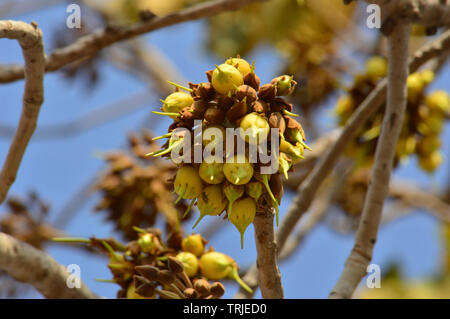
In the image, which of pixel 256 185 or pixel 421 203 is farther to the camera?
pixel 421 203

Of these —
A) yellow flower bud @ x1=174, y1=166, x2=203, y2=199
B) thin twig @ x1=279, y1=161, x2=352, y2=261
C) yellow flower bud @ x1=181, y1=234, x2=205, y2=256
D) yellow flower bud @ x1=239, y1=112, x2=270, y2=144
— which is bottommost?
yellow flower bud @ x1=174, y1=166, x2=203, y2=199

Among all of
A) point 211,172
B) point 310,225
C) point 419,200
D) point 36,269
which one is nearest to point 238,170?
point 211,172

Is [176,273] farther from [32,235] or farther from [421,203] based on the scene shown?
[421,203]

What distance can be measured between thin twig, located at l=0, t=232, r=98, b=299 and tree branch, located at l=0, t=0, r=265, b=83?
31.8 inches

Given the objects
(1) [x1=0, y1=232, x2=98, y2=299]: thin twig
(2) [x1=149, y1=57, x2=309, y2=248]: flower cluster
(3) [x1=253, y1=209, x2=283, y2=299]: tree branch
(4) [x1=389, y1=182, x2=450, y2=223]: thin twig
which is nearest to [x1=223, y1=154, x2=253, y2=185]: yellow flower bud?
(2) [x1=149, y1=57, x2=309, y2=248]: flower cluster

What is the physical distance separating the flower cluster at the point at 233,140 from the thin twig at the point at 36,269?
0.59 m

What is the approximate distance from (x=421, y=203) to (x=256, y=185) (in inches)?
153

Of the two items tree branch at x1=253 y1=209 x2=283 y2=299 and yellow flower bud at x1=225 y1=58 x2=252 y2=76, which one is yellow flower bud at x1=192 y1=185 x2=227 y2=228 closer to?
tree branch at x1=253 y1=209 x2=283 y2=299

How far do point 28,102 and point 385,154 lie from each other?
125 cm

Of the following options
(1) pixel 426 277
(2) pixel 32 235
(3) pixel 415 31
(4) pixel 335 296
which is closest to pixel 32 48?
(4) pixel 335 296

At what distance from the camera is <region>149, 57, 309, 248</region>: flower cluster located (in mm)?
1454

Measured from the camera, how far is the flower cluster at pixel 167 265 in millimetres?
1827

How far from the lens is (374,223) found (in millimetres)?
2064
